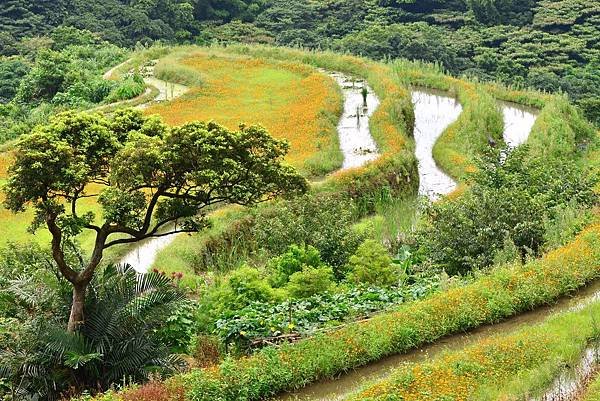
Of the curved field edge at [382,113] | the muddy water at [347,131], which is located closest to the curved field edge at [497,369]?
the muddy water at [347,131]

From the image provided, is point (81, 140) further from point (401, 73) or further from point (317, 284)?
point (401, 73)

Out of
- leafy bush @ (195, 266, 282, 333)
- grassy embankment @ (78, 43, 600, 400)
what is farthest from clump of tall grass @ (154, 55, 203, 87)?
grassy embankment @ (78, 43, 600, 400)

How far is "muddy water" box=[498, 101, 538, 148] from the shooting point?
32.6 metres

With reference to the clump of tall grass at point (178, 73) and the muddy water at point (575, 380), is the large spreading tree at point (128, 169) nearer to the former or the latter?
the muddy water at point (575, 380)

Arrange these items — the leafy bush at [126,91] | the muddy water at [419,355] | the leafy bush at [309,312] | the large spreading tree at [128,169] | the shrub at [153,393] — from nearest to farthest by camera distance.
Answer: the shrub at [153,393] → the large spreading tree at [128,169] → the muddy water at [419,355] → the leafy bush at [309,312] → the leafy bush at [126,91]

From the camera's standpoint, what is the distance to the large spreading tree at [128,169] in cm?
1098

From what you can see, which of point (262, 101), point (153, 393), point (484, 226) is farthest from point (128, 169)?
point (262, 101)

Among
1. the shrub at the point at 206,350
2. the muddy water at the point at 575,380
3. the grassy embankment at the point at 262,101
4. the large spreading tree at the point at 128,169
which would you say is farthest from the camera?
the grassy embankment at the point at 262,101

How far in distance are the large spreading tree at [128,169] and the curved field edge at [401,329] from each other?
2.37 metres

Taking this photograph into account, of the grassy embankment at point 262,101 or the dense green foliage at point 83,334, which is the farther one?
the grassy embankment at point 262,101

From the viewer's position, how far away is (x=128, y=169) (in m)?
11.1

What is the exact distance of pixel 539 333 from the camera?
1230cm

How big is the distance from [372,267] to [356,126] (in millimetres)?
15389

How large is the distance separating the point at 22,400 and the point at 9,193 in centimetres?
292
